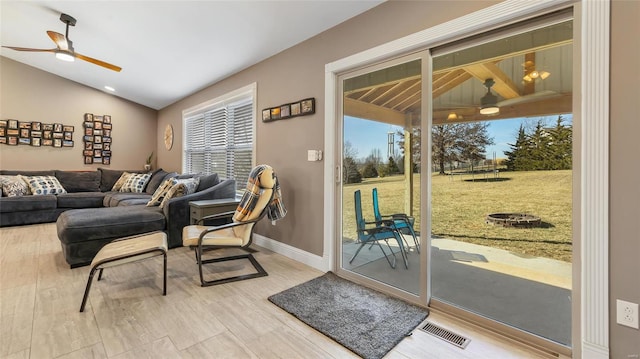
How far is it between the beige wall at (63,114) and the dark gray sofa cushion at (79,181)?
0.44 metres

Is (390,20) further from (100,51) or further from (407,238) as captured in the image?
(100,51)

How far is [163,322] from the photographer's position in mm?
1844

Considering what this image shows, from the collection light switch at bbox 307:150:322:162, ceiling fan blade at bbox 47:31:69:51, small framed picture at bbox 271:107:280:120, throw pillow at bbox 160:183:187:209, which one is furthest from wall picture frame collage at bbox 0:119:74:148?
light switch at bbox 307:150:322:162

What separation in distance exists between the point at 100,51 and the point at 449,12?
470 cm

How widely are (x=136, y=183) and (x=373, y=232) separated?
5188 millimetres

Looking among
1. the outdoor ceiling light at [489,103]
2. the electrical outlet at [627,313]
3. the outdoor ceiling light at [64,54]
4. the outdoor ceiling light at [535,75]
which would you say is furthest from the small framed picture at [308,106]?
the outdoor ceiling light at [64,54]

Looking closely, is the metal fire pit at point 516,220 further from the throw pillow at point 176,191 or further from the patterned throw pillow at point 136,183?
the patterned throw pillow at point 136,183

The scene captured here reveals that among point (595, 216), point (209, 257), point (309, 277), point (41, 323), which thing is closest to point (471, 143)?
point (595, 216)

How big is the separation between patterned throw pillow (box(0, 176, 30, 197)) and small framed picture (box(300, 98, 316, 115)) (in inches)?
204

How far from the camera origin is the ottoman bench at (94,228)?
2.77 m

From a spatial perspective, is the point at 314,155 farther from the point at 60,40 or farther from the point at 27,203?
the point at 27,203

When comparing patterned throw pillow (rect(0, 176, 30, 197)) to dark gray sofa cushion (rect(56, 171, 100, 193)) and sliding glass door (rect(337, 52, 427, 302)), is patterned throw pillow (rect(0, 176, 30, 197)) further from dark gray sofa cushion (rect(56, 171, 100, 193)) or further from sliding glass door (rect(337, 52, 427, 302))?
sliding glass door (rect(337, 52, 427, 302))

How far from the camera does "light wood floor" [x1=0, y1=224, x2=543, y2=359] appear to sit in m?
1.57

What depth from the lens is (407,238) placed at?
2617 mm
